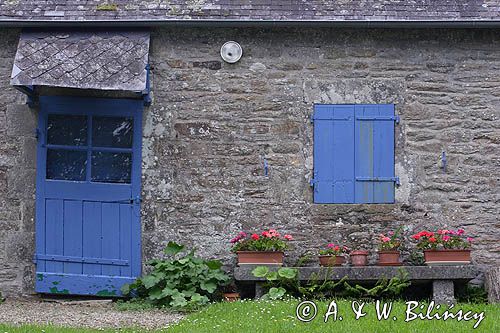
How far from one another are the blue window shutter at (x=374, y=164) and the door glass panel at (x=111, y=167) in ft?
8.05

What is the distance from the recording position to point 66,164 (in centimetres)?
945

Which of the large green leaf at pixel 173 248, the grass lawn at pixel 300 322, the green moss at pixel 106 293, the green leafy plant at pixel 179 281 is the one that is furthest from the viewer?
the green moss at pixel 106 293

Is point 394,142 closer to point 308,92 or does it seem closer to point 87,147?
point 308,92

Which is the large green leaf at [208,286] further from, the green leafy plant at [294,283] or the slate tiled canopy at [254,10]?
the slate tiled canopy at [254,10]

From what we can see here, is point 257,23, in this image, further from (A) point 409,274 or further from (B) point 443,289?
(B) point 443,289

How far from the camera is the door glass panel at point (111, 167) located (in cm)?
941

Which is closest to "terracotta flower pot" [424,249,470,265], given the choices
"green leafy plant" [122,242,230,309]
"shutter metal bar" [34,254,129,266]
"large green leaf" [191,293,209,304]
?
"green leafy plant" [122,242,230,309]

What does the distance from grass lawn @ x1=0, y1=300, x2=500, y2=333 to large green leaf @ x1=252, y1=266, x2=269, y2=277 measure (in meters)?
0.59

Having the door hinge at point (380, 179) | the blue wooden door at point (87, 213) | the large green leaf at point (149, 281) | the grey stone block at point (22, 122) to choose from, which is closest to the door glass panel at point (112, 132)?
the blue wooden door at point (87, 213)

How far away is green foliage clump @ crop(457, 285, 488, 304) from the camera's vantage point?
9.04m

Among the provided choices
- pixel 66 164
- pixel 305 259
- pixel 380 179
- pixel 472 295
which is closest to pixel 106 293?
pixel 66 164

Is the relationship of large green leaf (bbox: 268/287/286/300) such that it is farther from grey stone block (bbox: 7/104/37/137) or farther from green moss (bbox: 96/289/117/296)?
grey stone block (bbox: 7/104/37/137)

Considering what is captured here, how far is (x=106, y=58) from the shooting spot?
8953 millimetres

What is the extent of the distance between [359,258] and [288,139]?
147cm
